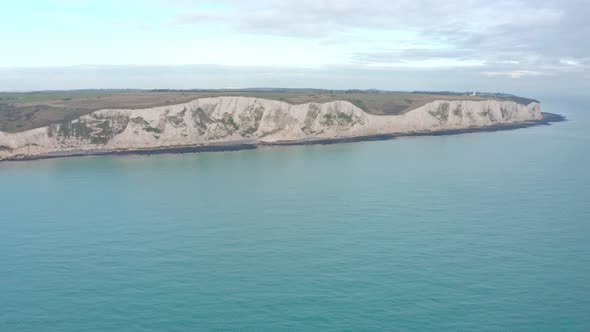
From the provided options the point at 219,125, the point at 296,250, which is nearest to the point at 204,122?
the point at 219,125

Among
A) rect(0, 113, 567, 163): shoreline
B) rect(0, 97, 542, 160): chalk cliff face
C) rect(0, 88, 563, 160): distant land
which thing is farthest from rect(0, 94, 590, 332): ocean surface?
rect(0, 88, 563, 160): distant land

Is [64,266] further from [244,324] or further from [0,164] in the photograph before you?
[0,164]

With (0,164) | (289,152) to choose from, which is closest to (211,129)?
(289,152)

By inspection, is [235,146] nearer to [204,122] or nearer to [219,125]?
[219,125]

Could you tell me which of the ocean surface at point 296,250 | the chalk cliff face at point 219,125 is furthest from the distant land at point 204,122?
the ocean surface at point 296,250

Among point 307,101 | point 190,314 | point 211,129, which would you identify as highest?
point 307,101

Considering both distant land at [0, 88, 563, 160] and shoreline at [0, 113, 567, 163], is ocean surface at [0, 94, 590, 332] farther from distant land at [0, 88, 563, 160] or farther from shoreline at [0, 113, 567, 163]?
distant land at [0, 88, 563, 160]

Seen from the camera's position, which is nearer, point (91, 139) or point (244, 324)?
point (244, 324)
